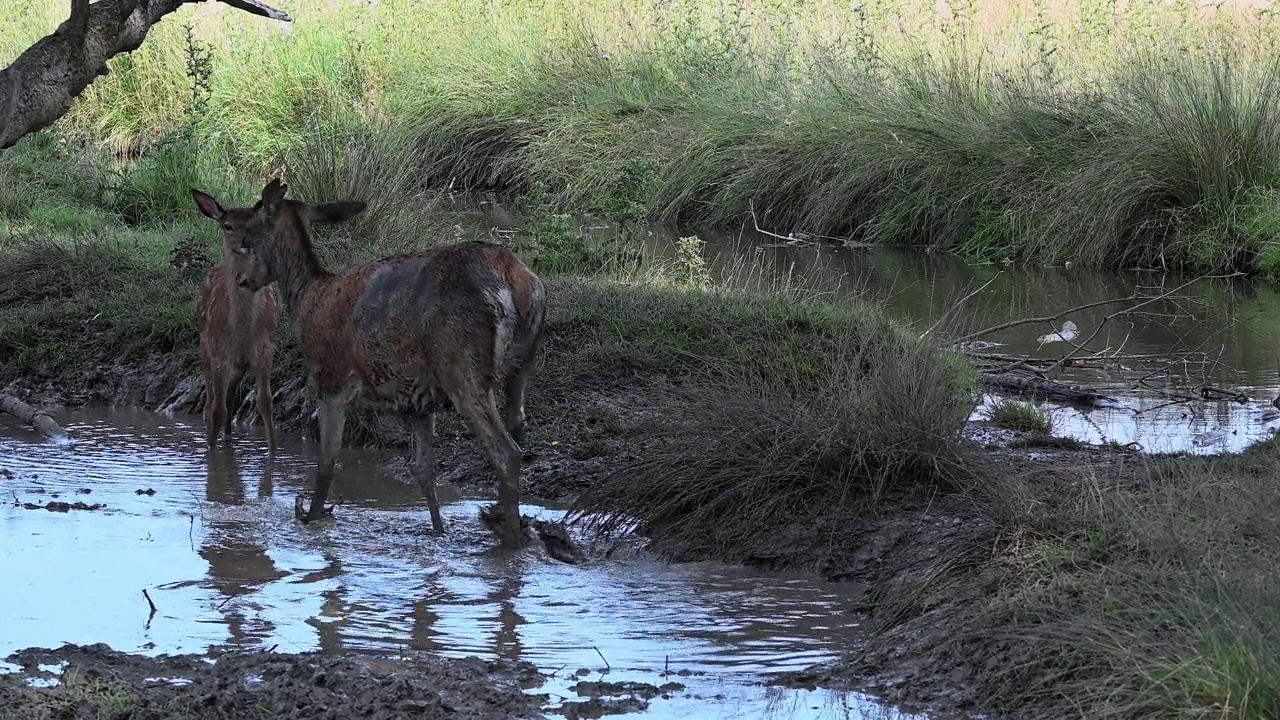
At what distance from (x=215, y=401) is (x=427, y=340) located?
2.45 meters

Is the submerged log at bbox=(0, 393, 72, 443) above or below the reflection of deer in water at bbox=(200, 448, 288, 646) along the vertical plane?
above

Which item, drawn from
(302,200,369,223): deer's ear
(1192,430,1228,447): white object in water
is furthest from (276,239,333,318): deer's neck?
(1192,430,1228,447): white object in water

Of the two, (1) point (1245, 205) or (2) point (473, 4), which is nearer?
(1) point (1245, 205)

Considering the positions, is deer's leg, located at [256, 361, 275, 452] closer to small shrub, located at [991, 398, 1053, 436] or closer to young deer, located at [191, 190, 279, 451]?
young deer, located at [191, 190, 279, 451]

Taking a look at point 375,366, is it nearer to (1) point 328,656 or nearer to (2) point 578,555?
(2) point 578,555

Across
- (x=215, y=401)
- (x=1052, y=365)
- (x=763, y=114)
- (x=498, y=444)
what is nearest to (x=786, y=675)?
(x=498, y=444)

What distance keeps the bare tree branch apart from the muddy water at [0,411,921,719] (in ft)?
6.04

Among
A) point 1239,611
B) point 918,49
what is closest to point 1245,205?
point 918,49

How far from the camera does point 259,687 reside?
5051 millimetres

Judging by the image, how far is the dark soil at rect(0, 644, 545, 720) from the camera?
480 centimetres

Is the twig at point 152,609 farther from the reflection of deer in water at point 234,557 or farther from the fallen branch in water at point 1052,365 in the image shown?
the fallen branch in water at point 1052,365

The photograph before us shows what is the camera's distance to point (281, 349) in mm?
9922

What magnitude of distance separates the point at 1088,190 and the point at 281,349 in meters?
9.16

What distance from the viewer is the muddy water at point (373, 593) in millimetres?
5711
